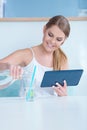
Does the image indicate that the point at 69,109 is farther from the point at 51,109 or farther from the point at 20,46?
the point at 20,46

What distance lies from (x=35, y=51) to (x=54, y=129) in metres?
1.09

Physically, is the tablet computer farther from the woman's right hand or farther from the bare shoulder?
the bare shoulder

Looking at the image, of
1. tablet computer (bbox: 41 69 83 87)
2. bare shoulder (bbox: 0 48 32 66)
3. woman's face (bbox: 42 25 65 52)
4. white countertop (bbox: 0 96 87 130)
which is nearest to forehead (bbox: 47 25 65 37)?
woman's face (bbox: 42 25 65 52)

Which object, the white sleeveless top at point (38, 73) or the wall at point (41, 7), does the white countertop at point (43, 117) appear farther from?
the wall at point (41, 7)

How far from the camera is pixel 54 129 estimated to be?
57 centimetres

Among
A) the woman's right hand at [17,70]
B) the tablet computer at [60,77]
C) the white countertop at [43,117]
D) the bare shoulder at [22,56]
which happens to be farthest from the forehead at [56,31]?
the white countertop at [43,117]

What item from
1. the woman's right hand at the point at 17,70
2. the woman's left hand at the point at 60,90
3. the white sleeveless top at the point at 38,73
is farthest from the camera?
the white sleeveless top at the point at 38,73

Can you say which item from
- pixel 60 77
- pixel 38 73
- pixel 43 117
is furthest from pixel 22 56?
pixel 43 117

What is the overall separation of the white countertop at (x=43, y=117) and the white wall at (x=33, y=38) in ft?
3.19

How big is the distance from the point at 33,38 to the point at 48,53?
0.22 meters

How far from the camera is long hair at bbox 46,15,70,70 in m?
1.55

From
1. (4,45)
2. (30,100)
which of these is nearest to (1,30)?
(4,45)

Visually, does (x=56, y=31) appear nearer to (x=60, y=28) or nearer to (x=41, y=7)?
(x=60, y=28)

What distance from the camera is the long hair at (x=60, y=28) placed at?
1549mm
